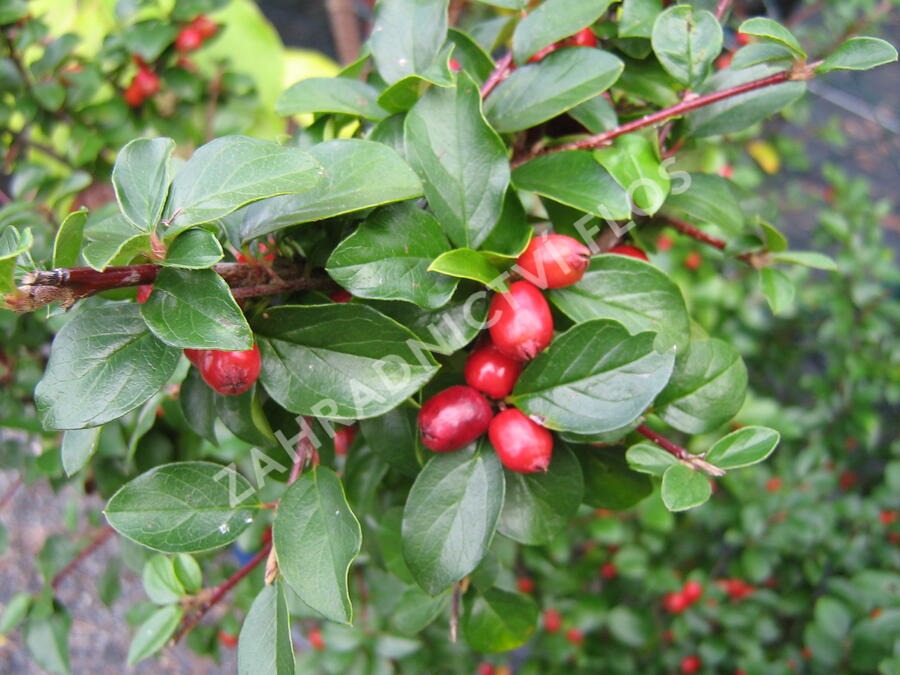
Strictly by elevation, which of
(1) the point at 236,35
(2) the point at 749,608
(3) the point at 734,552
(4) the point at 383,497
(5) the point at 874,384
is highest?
(1) the point at 236,35

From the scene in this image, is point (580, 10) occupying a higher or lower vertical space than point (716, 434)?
higher

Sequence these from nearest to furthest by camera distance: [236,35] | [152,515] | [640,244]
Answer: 1. [152,515]
2. [640,244]
3. [236,35]

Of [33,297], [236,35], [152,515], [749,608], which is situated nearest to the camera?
[33,297]

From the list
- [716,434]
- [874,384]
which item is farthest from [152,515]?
[874,384]

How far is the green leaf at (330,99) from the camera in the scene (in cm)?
62

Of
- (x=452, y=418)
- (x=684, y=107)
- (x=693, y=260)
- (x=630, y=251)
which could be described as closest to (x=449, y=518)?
(x=452, y=418)

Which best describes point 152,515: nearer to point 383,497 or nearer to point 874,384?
point 383,497

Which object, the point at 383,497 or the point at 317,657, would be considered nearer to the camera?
the point at 383,497

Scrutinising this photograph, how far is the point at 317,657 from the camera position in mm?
1172

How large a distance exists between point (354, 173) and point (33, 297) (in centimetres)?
23

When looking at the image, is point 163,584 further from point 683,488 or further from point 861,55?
Result: point 861,55

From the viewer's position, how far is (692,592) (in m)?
1.35

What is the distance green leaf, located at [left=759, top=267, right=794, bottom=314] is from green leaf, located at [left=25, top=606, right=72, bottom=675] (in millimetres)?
1024

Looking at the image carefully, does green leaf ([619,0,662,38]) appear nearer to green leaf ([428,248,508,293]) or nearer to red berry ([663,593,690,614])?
green leaf ([428,248,508,293])
